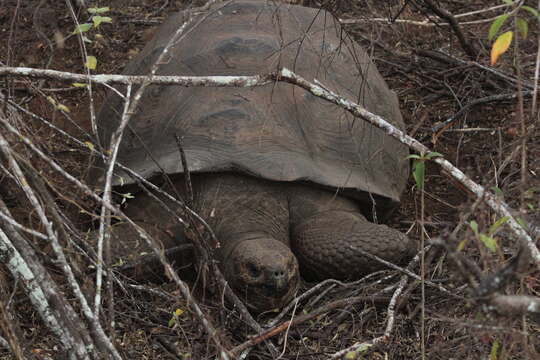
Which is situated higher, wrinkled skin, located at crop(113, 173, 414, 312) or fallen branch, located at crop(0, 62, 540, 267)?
fallen branch, located at crop(0, 62, 540, 267)

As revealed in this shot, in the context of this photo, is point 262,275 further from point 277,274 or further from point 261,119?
point 261,119

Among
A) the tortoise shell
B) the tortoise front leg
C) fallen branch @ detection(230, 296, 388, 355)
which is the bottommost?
the tortoise front leg

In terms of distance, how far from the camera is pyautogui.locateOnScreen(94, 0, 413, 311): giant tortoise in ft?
11.7

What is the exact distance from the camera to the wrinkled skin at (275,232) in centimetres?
334

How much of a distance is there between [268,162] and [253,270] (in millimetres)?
539

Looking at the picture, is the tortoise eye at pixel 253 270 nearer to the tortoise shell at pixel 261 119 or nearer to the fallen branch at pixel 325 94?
the tortoise shell at pixel 261 119

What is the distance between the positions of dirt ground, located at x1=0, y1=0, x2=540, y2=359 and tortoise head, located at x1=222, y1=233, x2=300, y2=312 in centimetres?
10

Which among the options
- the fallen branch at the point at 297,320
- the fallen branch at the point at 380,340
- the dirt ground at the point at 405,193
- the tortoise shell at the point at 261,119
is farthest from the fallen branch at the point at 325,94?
the tortoise shell at the point at 261,119

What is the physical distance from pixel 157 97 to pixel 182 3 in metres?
2.25

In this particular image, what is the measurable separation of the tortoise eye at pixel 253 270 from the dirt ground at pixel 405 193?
162 millimetres

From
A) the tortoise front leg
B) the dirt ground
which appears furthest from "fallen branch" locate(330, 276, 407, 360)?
the tortoise front leg

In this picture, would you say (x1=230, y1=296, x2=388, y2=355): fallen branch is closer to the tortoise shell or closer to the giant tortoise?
the giant tortoise

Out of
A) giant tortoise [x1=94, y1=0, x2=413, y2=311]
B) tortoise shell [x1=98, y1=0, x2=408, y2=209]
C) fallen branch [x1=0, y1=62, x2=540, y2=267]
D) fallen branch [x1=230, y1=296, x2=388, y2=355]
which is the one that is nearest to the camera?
fallen branch [x1=0, y1=62, x2=540, y2=267]

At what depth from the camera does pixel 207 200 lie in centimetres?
375
